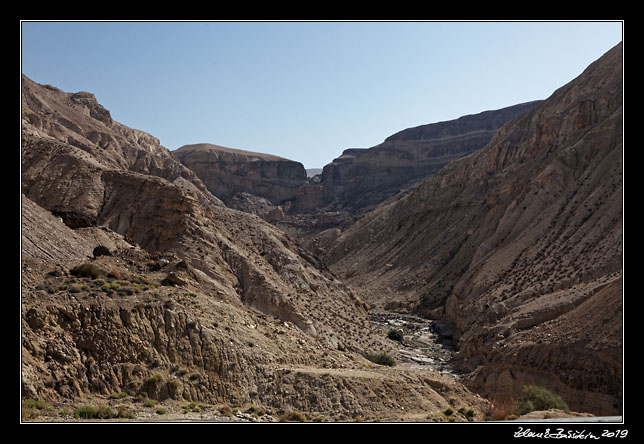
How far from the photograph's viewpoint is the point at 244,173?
144 meters

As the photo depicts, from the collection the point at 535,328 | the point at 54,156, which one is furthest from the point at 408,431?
the point at 54,156

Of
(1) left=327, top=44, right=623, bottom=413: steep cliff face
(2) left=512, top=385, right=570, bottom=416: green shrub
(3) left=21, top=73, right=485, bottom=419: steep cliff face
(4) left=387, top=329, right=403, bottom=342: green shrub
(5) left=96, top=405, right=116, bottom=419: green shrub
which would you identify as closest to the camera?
(5) left=96, top=405, right=116, bottom=419: green shrub

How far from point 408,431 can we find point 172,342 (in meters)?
10.3

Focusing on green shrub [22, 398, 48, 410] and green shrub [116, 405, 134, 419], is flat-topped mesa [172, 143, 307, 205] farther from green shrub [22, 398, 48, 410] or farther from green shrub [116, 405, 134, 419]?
green shrub [22, 398, 48, 410]

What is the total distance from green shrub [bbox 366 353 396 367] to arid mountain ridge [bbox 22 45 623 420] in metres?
0.82

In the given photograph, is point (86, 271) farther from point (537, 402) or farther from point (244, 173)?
point (244, 173)

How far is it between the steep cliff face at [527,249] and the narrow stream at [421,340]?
1.32 m

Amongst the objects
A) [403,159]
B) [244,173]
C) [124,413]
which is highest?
[403,159]

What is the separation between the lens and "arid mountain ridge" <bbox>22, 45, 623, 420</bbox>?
16500 mm

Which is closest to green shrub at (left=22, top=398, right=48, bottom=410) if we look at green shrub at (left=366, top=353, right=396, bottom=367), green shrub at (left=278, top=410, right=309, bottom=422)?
green shrub at (left=278, top=410, right=309, bottom=422)

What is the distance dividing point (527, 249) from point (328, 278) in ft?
55.3

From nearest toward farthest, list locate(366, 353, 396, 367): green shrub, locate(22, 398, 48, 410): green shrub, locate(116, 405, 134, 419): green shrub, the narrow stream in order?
locate(22, 398, 48, 410): green shrub
locate(116, 405, 134, 419): green shrub
locate(366, 353, 396, 367): green shrub
the narrow stream

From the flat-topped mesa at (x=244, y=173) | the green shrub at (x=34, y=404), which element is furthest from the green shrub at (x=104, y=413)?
the flat-topped mesa at (x=244, y=173)

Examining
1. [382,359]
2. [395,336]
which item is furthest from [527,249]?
[382,359]
